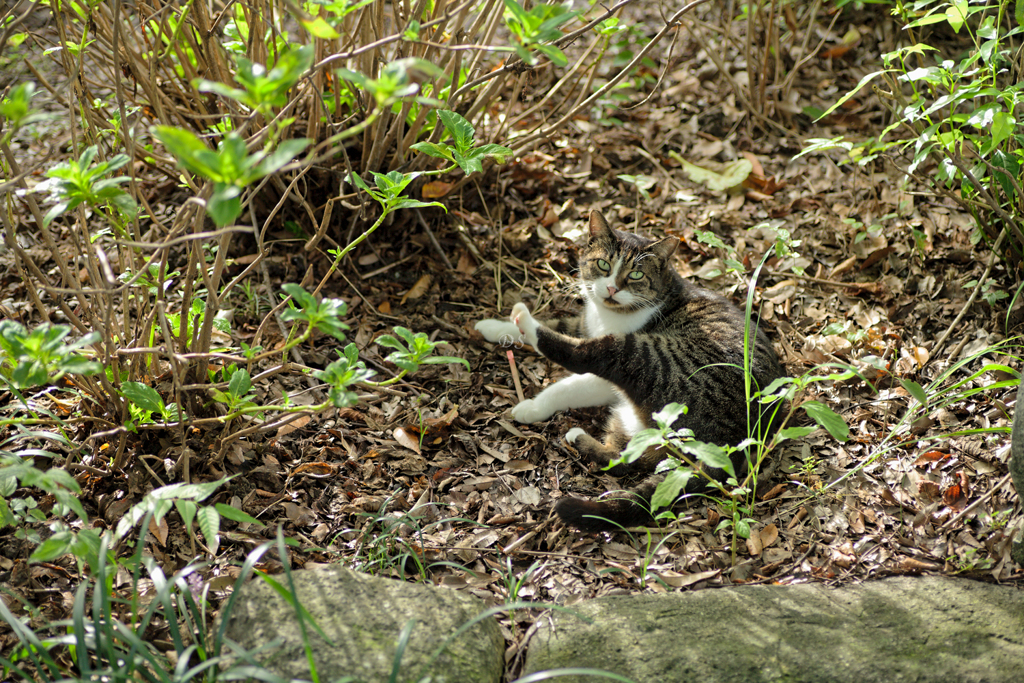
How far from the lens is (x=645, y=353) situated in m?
2.90

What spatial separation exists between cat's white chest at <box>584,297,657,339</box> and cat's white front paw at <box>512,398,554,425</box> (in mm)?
434

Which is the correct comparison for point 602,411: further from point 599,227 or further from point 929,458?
point 929,458

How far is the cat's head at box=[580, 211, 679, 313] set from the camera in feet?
10.1

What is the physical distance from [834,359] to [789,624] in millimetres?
1441

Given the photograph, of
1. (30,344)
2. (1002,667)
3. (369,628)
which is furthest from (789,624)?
(30,344)

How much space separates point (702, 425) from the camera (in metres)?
2.59

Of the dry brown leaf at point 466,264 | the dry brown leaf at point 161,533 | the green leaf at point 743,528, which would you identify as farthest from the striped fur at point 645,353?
the dry brown leaf at point 161,533

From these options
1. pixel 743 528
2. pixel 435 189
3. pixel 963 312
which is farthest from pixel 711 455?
pixel 435 189

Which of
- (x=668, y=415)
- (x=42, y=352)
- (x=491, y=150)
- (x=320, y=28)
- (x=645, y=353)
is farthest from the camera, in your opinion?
(x=645, y=353)

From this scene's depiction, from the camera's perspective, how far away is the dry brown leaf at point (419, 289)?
3.45 metres

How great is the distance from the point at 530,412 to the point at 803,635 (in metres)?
1.33

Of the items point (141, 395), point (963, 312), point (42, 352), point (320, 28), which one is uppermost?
point (320, 28)

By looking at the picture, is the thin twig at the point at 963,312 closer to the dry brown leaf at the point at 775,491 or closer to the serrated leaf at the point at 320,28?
the dry brown leaf at the point at 775,491

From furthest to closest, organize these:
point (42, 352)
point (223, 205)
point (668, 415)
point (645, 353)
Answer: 1. point (645, 353)
2. point (668, 415)
3. point (42, 352)
4. point (223, 205)
